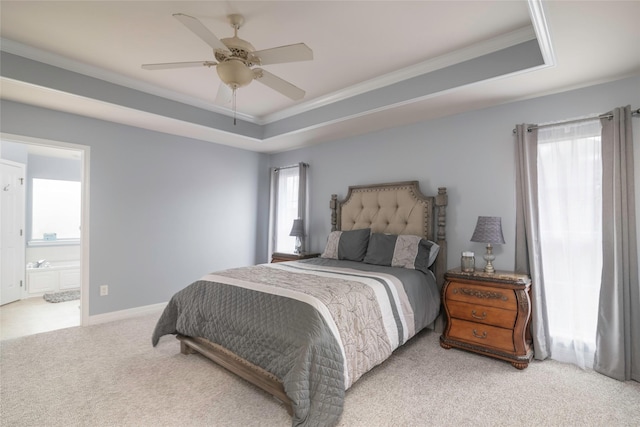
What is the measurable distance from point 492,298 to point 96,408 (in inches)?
117

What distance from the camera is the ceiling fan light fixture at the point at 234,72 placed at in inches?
79.7

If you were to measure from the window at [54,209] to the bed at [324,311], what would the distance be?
4.59 meters

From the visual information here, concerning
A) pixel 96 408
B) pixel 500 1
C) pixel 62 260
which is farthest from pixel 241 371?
pixel 62 260

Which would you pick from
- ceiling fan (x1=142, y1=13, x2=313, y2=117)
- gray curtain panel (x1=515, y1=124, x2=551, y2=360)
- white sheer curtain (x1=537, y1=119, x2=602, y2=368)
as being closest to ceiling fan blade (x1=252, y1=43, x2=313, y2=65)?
ceiling fan (x1=142, y1=13, x2=313, y2=117)

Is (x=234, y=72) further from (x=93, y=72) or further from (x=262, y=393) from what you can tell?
(x=262, y=393)

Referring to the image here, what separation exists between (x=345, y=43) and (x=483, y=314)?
254 centimetres

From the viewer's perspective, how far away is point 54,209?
227 inches

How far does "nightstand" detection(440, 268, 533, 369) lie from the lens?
2.51 meters

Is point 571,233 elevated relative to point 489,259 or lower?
elevated

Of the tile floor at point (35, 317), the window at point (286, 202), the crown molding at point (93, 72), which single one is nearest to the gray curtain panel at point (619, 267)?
the window at point (286, 202)

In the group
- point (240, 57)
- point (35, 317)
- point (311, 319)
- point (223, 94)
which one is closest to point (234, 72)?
point (240, 57)

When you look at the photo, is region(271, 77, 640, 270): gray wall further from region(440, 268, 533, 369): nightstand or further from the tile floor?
the tile floor

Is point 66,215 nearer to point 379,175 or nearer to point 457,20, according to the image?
point 379,175

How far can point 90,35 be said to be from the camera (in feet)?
8.11
